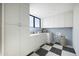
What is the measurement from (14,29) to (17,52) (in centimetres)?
37

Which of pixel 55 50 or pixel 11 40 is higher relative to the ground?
pixel 11 40

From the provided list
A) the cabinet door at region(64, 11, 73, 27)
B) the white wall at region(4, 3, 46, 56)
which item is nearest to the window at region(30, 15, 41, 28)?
the white wall at region(4, 3, 46, 56)

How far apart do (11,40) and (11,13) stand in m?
0.40

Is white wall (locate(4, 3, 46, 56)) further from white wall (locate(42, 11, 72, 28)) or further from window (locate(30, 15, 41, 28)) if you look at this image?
white wall (locate(42, 11, 72, 28))

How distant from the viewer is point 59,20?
1066 mm

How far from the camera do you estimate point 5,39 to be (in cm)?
72

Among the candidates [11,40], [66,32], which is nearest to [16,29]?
[11,40]

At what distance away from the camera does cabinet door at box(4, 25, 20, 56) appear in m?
0.73

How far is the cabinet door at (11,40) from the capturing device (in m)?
0.73

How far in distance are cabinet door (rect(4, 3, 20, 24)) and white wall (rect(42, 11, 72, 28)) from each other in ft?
1.69

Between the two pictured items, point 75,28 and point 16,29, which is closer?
point 16,29

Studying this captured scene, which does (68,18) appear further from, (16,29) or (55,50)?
(16,29)

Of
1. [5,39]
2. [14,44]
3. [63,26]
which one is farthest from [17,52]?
[63,26]

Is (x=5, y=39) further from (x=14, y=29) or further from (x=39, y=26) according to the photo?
(x=39, y=26)
